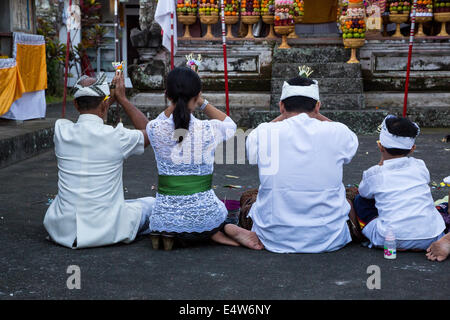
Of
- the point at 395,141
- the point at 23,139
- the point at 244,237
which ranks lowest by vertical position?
the point at 23,139

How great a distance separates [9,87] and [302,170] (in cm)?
578

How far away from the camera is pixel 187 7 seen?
11.2 m

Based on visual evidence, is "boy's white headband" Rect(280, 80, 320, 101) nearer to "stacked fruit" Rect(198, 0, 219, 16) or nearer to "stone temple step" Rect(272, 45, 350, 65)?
"stone temple step" Rect(272, 45, 350, 65)

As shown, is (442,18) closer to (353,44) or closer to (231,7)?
(353,44)

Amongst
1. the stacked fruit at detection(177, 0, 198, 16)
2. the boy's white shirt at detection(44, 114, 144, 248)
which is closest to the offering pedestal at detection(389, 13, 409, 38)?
the stacked fruit at detection(177, 0, 198, 16)

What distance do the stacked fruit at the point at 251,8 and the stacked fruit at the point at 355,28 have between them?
5.24ft

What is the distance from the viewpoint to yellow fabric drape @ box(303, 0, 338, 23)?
13352mm

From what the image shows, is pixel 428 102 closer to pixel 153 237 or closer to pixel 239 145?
pixel 239 145

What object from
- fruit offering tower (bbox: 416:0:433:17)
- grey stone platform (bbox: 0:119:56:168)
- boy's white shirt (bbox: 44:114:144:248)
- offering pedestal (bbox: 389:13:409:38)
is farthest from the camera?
offering pedestal (bbox: 389:13:409:38)

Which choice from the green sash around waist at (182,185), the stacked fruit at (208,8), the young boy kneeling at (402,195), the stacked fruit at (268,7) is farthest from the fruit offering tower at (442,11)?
the green sash around waist at (182,185)

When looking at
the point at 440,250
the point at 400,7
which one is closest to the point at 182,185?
the point at 440,250

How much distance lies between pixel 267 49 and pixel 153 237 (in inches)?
314

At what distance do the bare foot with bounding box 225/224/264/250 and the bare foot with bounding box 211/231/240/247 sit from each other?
1.1 inches
